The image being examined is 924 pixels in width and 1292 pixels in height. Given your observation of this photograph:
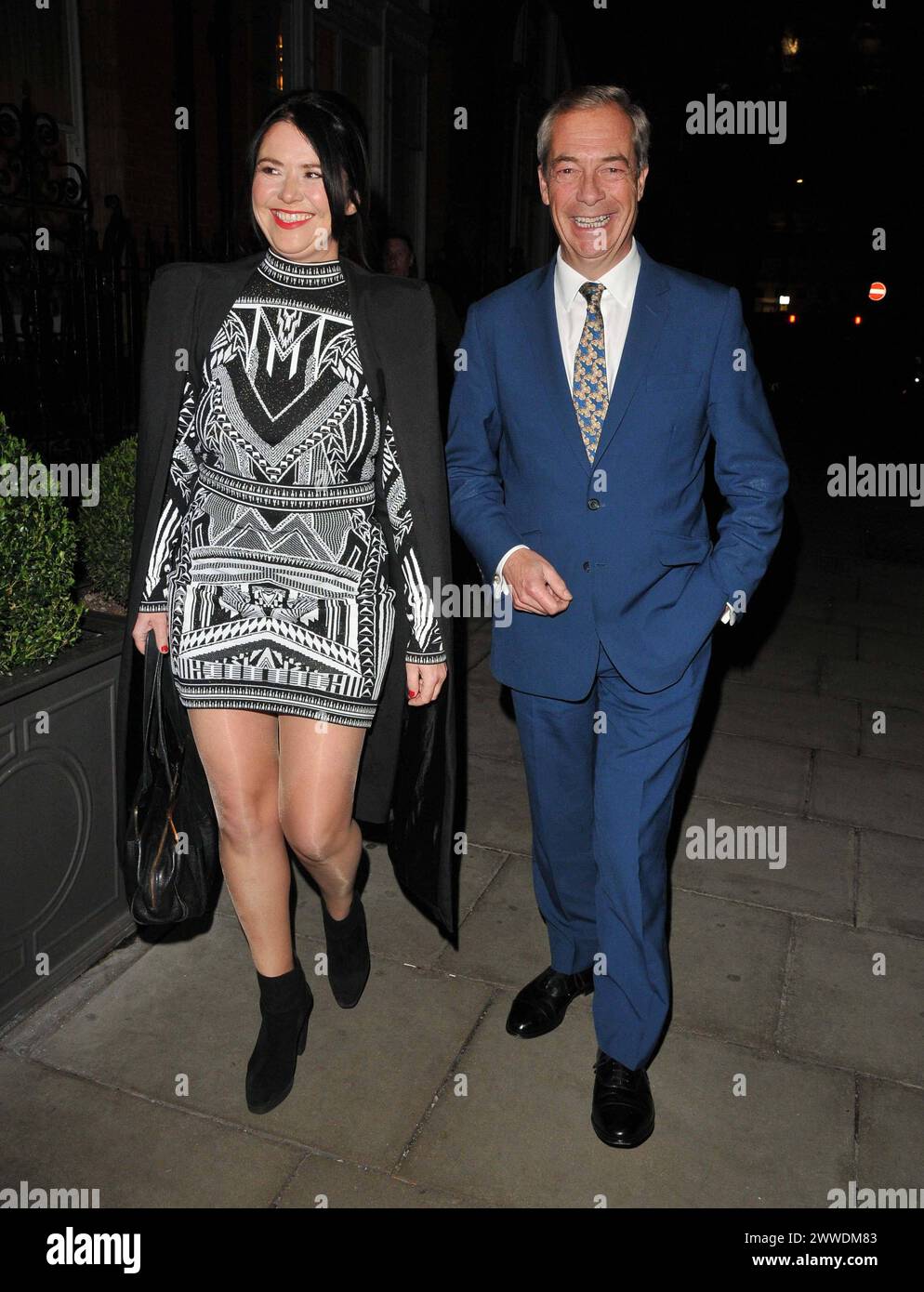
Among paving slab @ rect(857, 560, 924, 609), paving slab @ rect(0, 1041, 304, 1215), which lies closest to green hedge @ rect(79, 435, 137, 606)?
paving slab @ rect(0, 1041, 304, 1215)

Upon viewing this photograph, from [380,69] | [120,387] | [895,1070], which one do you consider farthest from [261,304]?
[380,69]

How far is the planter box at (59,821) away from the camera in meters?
3.15

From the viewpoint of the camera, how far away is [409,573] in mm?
2912

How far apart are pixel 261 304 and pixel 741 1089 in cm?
251

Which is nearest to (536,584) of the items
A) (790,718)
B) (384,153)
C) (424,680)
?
(424,680)

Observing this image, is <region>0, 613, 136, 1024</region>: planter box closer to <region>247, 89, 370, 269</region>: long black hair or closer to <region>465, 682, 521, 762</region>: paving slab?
<region>247, 89, 370, 269</region>: long black hair

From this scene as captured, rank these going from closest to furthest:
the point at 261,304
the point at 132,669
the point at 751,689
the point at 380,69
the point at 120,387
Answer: the point at 261,304 → the point at 132,669 → the point at 120,387 → the point at 751,689 → the point at 380,69

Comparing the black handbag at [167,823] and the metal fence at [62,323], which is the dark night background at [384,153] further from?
the black handbag at [167,823]

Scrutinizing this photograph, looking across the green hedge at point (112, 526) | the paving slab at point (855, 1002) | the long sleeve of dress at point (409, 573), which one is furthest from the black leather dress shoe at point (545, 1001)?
the green hedge at point (112, 526)

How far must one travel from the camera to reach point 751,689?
6.70 m

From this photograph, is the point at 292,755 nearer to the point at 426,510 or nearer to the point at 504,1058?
the point at 426,510

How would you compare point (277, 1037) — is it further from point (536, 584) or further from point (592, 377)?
point (592, 377)

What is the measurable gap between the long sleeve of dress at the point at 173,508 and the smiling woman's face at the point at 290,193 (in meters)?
0.45

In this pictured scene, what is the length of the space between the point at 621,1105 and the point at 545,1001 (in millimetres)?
504
